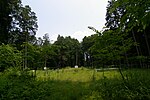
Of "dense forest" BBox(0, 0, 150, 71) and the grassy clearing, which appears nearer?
"dense forest" BBox(0, 0, 150, 71)

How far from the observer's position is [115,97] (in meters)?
9.10

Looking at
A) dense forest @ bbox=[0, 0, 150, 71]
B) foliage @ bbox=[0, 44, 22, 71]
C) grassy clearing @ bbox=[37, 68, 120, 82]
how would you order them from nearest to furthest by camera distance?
1. dense forest @ bbox=[0, 0, 150, 71]
2. foliage @ bbox=[0, 44, 22, 71]
3. grassy clearing @ bbox=[37, 68, 120, 82]

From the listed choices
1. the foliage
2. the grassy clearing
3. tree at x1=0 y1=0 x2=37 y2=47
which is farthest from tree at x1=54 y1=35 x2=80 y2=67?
the foliage

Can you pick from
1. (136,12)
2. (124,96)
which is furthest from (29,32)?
(136,12)

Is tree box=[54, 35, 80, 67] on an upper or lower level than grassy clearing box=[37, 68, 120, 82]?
upper

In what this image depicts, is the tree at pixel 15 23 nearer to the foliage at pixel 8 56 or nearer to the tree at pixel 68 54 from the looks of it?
the foliage at pixel 8 56

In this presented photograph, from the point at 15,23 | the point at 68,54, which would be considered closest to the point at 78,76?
the point at 15,23

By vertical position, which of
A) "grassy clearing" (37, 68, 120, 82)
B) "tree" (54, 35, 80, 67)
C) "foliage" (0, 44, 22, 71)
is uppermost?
"tree" (54, 35, 80, 67)

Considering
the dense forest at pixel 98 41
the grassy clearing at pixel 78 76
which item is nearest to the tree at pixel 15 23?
the dense forest at pixel 98 41

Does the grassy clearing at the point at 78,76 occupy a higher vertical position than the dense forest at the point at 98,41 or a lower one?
lower

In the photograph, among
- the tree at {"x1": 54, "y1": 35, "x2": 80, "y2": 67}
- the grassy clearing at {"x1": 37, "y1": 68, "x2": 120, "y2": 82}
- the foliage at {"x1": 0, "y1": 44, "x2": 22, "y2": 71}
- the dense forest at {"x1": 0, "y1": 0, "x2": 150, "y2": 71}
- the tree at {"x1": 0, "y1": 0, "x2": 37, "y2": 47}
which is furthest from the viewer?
the tree at {"x1": 54, "y1": 35, "x2": 80, "y2": 67}

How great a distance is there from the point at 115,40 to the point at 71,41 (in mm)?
70096

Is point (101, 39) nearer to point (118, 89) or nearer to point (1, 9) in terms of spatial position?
point (118, 89)

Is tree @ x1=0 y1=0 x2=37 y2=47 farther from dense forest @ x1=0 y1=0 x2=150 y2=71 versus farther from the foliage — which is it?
the foliage
